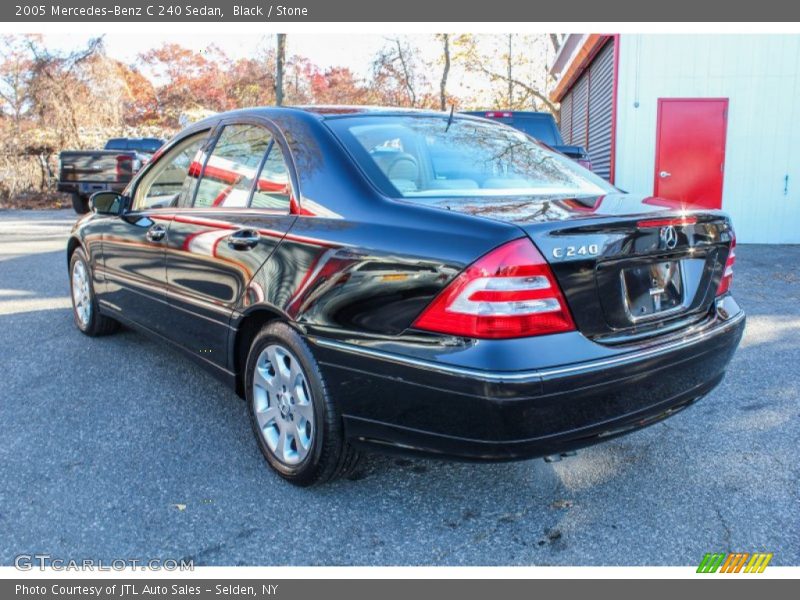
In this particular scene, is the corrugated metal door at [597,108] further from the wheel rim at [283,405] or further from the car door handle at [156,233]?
the wheel rim at [283,405]

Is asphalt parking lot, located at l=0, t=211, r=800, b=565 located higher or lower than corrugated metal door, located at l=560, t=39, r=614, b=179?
lower

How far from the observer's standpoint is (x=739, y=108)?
10.6 meters

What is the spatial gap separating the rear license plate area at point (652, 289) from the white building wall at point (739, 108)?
8.93 m

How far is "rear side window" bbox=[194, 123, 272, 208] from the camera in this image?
3.22 m

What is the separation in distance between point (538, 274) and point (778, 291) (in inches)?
227

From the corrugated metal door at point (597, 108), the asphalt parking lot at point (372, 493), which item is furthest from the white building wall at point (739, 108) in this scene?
Result: the asphalt parking lot at point (372, 493)

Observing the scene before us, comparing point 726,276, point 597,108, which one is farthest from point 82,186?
point 726,276

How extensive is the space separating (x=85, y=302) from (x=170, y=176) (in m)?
1.67

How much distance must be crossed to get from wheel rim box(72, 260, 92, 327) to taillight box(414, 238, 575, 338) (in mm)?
3699

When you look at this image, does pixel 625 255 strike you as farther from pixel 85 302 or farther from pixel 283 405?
pixel 85 302

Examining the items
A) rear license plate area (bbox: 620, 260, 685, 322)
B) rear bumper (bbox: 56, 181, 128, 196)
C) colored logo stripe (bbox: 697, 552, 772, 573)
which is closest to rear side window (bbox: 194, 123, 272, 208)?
rear license plate area (bbox: 620, 260, 685, 322)

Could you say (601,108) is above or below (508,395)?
above

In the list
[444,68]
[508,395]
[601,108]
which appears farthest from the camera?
[444,68]

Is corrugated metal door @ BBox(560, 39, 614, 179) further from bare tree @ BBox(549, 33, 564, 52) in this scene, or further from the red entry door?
bare tree @ BBox(549, 33, 564, 52)
